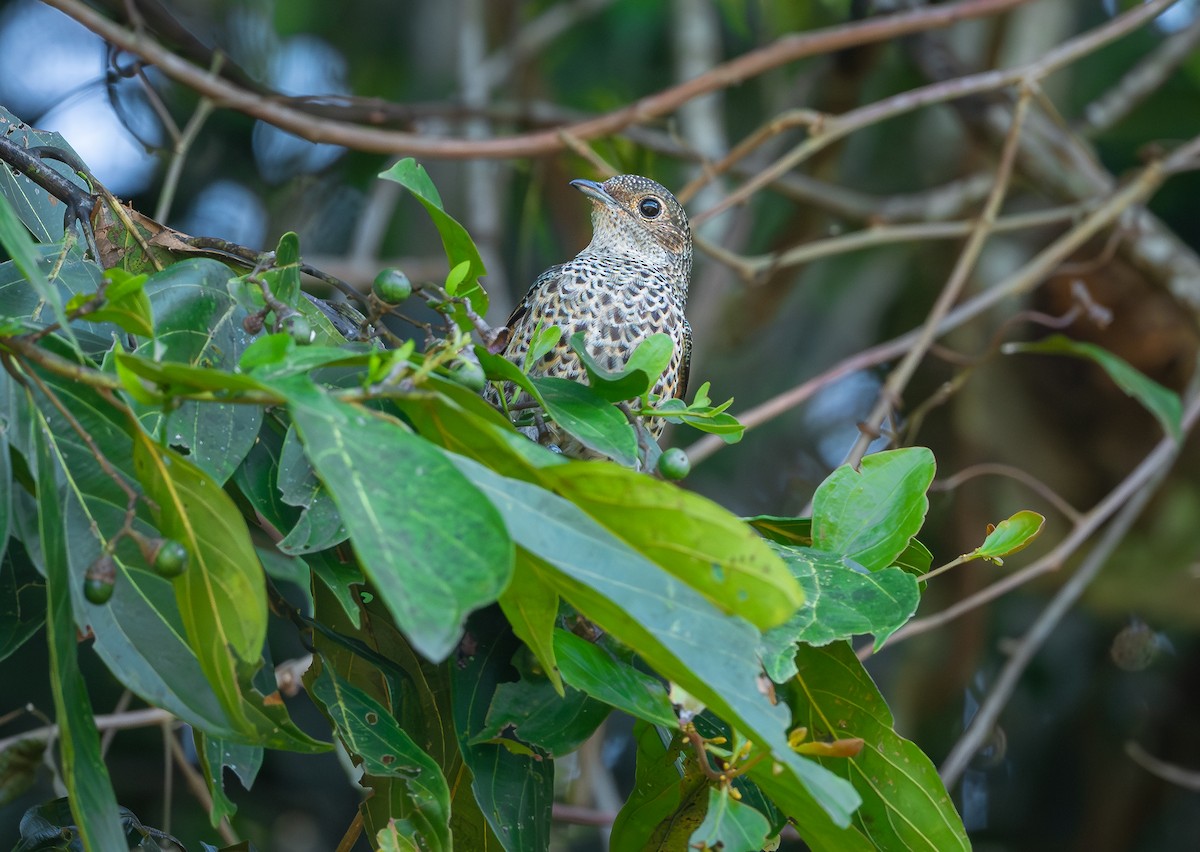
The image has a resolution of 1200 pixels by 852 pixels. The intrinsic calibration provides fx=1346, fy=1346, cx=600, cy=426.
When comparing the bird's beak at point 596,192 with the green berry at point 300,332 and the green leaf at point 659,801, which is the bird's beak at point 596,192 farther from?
the green berry at point 300,332

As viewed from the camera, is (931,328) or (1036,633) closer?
(931,328)

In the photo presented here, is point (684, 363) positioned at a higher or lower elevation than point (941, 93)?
lower

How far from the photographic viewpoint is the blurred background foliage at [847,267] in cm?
475

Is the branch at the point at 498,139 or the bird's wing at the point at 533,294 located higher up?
the branch at the point at 498,139

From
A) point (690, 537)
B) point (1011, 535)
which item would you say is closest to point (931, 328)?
point (1011, 535)

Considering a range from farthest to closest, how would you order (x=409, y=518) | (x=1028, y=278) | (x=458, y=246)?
(x=1028, y=278), (x=458, y=246), (x=409, y=518)

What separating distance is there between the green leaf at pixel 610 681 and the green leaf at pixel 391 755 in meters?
A: 0.23

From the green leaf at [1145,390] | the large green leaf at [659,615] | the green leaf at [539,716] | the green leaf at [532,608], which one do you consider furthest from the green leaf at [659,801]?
the green leaf at [1145,390]

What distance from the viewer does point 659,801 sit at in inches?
66.3

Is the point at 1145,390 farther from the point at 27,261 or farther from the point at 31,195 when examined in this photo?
the point at 27,261

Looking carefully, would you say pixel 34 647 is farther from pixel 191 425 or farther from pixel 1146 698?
pixel 1146 698

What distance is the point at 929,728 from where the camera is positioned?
17.0 feet

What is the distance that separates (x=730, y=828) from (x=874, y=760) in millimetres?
380

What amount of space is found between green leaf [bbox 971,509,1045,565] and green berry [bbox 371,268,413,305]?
2.40 feet
